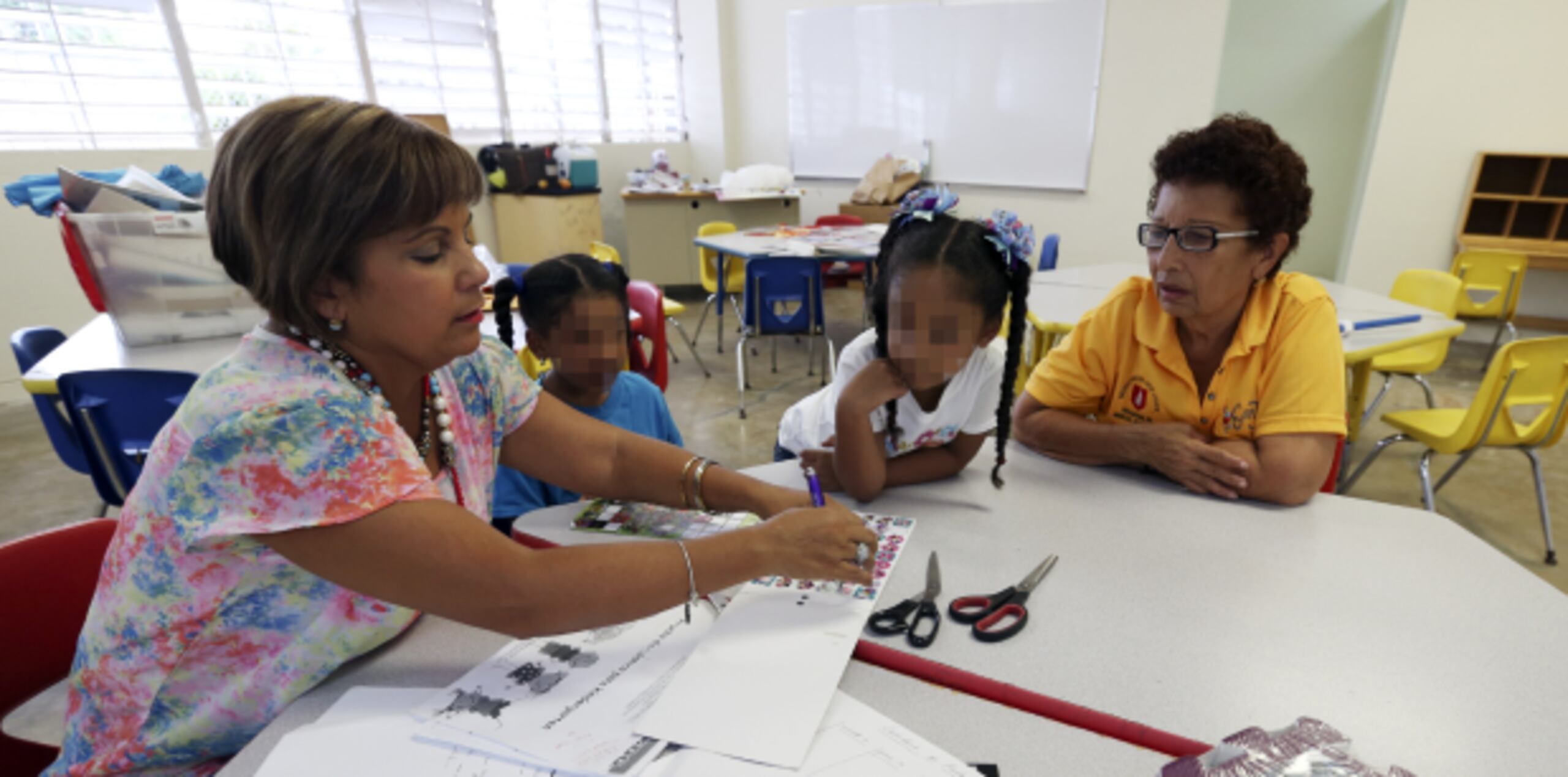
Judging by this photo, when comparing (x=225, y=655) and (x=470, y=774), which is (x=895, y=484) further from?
A: (x=225, y=655)

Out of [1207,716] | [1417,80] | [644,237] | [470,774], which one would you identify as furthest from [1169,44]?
[470,774]

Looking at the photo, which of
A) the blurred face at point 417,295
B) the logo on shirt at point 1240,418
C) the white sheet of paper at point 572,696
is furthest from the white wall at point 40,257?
the logo on shirt at point 1240,418

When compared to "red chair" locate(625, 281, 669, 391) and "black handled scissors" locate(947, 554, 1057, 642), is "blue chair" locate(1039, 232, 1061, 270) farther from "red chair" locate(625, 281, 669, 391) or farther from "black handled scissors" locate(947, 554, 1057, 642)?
"black handled scissors" locate(947, 554, 1057, 642)

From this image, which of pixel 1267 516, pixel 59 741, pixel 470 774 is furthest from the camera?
pixel 1267 516

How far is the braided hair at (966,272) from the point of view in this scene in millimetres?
1119

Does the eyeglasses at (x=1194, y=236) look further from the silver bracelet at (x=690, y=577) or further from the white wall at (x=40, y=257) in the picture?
the white wall at (x=40, y=257)

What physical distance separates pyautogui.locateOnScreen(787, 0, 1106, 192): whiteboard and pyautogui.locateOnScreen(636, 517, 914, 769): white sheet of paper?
222 inches

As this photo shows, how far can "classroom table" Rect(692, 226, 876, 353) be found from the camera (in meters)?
3.82

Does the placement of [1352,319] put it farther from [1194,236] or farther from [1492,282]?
[1492,282]

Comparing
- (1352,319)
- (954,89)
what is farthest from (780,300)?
(954,89)

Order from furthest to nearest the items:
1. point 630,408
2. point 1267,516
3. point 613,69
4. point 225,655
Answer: point 613,69 → point 630,408 → point 1267,516 → point 225,655

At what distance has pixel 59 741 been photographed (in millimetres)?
845

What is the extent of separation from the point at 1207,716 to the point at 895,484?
0.57 m

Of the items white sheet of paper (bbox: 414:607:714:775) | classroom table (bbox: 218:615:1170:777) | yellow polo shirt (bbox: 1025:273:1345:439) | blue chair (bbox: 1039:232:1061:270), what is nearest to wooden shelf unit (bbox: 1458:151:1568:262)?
blue chair (bbox: 1039:232:1061:270)
